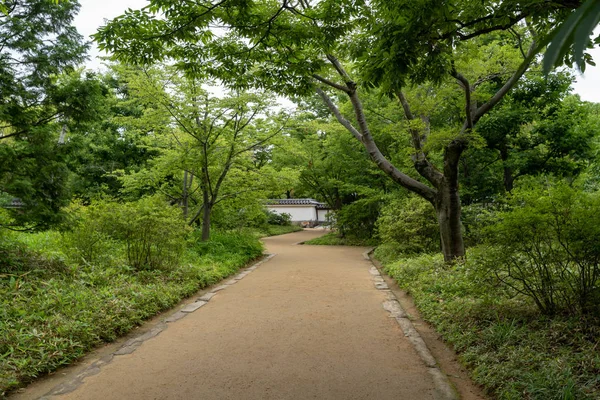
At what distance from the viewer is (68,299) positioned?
429 centimetres

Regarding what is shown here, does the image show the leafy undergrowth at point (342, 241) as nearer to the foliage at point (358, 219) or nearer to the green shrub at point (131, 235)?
the foliage at point (358, 219)

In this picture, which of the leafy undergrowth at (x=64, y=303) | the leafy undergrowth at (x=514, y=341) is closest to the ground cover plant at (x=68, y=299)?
the leafy undergrowth at (x=64, y=303)

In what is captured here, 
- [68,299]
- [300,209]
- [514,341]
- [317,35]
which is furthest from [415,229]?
[300,209]

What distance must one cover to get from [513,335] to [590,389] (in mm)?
956

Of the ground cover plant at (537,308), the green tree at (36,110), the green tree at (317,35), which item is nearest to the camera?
the ground cover plant at (537,308)

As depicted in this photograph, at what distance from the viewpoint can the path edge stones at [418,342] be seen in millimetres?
2943

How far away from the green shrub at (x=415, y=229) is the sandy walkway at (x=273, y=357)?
151 inches

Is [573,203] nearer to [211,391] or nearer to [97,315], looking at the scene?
[211,391]

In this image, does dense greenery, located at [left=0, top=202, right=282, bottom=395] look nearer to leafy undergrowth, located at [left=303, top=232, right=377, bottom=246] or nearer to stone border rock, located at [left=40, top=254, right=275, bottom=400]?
stone border rock, located at [left=40, top=254, right=275, bottom=400]

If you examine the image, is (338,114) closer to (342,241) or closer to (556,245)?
(556,245)

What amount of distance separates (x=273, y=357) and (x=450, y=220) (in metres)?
4.33

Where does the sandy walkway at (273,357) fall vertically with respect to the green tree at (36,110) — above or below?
below

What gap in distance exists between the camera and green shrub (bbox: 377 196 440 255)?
372 inches

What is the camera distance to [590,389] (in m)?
2.46
